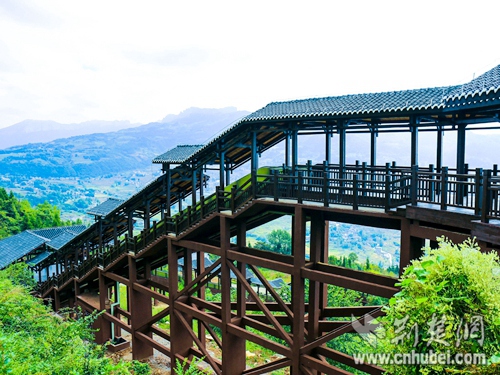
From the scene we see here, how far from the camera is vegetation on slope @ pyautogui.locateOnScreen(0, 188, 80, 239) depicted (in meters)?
35.7

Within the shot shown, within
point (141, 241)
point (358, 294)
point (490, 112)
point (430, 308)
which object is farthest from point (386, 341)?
point (358, 294)

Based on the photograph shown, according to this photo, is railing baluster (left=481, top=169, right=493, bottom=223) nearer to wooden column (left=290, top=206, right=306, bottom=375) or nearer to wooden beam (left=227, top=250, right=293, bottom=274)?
wooden column (left=290, top=206, right=306, bottom=375)

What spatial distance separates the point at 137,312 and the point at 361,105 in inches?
440

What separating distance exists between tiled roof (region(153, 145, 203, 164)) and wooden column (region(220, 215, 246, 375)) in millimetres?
2567

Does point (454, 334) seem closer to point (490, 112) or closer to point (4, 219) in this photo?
point (490, 112)

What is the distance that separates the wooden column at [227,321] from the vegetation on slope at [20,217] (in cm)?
3004

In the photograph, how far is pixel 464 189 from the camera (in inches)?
306

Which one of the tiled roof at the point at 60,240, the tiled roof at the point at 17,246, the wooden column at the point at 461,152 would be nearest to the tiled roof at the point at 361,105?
the wooden column at the point at 461,152

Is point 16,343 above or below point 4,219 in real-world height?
above

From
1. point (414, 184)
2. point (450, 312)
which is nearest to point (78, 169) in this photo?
point (414, 184)

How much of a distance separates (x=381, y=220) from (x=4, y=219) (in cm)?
3713

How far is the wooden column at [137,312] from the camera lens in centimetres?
1451

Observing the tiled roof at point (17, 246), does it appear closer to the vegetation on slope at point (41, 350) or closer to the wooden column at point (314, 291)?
the vegetation on slope at point (41, 350)

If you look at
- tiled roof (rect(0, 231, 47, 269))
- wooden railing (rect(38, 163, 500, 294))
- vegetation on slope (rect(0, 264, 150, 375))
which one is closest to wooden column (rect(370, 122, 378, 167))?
wooden railing (rect(38, 163, 500, 294))
